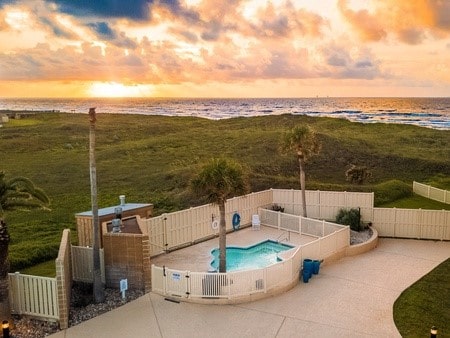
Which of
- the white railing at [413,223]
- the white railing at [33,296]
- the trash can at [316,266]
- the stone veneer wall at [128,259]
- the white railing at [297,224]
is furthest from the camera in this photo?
the white railing at [413,223]

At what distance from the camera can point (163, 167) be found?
38812mm

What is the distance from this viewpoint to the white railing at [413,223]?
19.9 metres

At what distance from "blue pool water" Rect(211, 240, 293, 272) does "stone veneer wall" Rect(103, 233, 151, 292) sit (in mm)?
3909

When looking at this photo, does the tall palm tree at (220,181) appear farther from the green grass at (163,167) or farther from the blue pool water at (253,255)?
the green grass at (163,167)

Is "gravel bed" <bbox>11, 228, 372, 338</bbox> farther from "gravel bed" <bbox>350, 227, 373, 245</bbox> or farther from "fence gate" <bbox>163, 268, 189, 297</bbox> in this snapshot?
"gravel bed" <bbox>350, 227, 373, 245</bbox>

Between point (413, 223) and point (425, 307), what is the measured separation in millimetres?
7812

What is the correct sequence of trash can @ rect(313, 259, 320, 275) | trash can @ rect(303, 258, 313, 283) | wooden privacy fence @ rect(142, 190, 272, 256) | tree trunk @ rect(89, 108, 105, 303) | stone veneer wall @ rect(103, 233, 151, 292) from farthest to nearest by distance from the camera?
wooden privacy fence @ rect(142, 190, 272, 256) → trash can @ rect(313, 259, 320, 275) → trash can @ rect(303, 258, 313, 283) → stone veneer wall @ rect(103, 233, 151, 292) → tree trunk @ rect(89, 108, 105, 303)

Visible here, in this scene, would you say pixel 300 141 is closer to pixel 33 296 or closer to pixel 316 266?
pixel 316 266

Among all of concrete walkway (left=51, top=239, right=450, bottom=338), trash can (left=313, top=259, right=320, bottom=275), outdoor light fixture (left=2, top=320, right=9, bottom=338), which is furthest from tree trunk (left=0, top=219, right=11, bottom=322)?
trash can (left=313, top=259, right=320, bottom=275)

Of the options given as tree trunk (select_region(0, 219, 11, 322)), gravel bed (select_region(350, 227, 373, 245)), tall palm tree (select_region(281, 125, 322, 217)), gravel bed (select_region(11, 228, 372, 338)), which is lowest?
gravel bed (select_region(350, 227, 373, 245))

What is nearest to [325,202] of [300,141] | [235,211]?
[300,141]

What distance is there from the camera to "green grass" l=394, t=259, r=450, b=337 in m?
11.8

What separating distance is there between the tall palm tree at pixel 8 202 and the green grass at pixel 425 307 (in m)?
10.4

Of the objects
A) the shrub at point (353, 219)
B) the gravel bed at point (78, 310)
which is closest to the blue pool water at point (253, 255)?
the shrub at point (353, 219)
